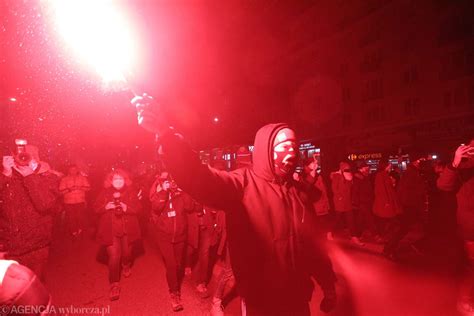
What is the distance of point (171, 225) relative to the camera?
512cm

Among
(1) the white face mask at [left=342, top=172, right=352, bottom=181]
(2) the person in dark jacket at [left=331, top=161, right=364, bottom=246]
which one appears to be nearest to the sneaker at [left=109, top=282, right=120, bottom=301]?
(2) the person in dark jacket at [left=331, top=161, right=364, bottom=246]

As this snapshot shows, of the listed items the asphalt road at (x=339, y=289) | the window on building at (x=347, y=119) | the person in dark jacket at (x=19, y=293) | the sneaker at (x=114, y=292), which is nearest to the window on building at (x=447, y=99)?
the window on building at (x=347, y=119)

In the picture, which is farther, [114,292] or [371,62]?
[371,62]

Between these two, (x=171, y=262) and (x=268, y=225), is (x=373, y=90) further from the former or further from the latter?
(x=268, y=225)

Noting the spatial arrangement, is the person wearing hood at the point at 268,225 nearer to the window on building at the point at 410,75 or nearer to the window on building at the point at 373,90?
the window on building at the point at 410,75

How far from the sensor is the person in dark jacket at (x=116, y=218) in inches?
212

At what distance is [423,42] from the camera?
29516mm

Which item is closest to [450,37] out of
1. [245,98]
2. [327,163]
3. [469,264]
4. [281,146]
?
[327,163]

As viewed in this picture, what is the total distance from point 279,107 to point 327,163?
8.65 m

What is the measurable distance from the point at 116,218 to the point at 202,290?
198cm

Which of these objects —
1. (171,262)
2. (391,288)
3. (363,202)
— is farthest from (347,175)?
(171,262)

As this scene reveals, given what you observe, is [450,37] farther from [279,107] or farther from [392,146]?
[279,107]

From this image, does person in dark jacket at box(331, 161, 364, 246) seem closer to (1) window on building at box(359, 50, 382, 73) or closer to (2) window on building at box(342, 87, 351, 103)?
(1) window on building at box(359, 50, 382, 73)

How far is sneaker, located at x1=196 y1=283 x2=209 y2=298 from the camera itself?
5359mm
